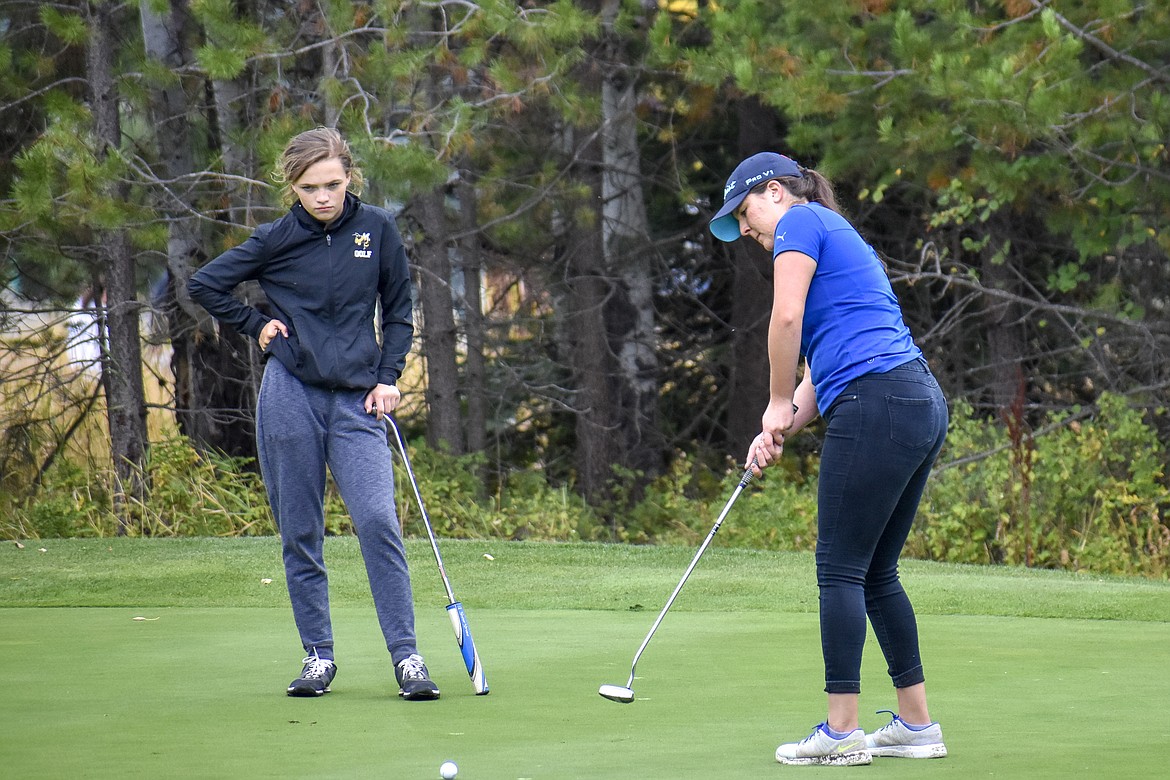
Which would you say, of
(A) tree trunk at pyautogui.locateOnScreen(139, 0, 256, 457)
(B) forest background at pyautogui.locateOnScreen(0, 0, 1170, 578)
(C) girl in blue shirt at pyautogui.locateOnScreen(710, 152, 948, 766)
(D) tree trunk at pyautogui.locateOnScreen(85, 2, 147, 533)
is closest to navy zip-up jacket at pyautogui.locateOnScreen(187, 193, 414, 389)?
(C) girl in blue shirt at pyautogui.locateOnScreen(710, 152, 948, 766)

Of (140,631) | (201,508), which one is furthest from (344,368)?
(201,508)

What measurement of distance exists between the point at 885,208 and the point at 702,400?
12.4ft

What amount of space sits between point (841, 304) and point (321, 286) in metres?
1.85

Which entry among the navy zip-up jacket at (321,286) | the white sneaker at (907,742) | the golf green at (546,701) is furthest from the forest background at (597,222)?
the white sneaker at (907,742)

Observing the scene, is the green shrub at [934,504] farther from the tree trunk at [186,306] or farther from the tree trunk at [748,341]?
the tree trunk at [748,341]

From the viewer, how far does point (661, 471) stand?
19.2m

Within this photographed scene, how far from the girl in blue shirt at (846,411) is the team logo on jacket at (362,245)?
1.48 meters

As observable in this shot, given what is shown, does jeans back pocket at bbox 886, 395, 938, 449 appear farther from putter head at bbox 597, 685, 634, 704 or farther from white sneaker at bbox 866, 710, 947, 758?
putter head at bbox 597, 685, 634, 704

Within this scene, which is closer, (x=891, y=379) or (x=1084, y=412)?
(x=891, y=379)

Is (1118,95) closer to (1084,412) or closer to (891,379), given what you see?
(1084,412)

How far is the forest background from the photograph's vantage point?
11.8m

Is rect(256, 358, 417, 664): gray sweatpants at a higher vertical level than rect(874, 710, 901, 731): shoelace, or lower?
higher

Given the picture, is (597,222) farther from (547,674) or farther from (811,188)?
(811,188)

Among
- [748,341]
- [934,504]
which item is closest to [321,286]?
[934,504]
